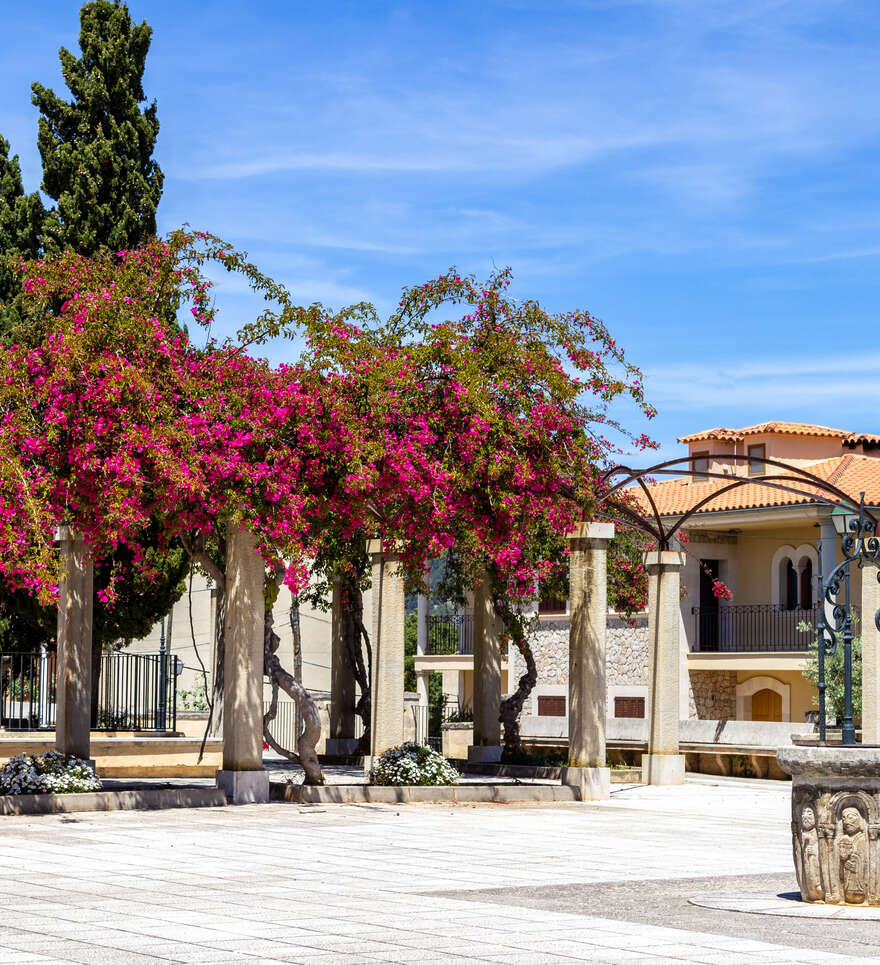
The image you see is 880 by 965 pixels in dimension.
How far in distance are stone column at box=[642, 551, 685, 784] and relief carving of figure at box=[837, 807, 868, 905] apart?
14764mm

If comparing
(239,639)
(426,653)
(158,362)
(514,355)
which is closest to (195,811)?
(239,639)

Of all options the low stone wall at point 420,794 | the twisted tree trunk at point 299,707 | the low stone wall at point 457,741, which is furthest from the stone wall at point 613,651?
the twisted tree trunk at point 299,707

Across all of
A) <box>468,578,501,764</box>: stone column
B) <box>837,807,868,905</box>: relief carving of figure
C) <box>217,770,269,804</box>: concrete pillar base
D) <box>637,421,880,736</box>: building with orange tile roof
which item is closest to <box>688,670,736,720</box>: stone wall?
<box>637,421,880,736</box>: building with orange tile roof

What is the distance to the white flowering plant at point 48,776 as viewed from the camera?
18.2 m

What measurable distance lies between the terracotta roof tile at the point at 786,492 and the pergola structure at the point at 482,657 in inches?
529

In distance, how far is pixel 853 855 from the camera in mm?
10203

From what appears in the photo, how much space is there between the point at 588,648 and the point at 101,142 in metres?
12.7

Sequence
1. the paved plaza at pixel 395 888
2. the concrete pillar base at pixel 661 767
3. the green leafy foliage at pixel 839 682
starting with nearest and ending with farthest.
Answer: the paved plaza at pixel 395 888, the concrete pillar base at pixel 661 767, the green leafy foliage at pixel 839 682

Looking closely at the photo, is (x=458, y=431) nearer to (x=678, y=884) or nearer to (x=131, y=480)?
(x=131, y=480)

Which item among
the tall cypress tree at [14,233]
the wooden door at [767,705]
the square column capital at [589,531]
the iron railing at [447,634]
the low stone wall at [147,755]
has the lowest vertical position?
the wooden door at [767,705]

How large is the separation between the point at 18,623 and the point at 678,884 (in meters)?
18.5

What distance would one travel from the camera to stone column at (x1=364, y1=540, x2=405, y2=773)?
21.0 metres

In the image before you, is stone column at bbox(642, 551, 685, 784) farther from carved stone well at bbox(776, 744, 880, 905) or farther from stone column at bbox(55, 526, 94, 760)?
carved stone well at bbox(776, 744, 880, 905)

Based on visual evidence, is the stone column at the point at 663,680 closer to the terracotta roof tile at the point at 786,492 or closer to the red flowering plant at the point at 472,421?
the red flowering plant at the point at 472,421
